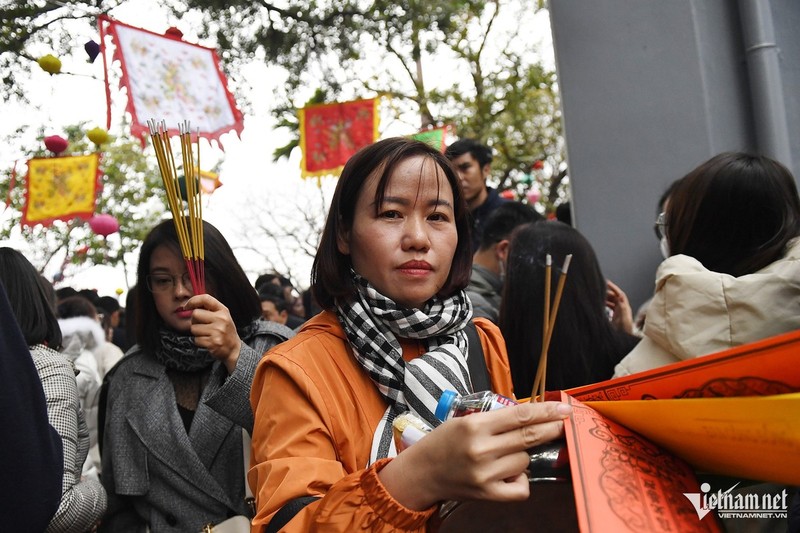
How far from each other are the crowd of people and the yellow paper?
0.44 feet

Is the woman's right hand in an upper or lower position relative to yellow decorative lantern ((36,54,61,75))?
lower

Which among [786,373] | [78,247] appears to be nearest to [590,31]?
[786,373]

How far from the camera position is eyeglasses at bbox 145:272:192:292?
99.3 inches

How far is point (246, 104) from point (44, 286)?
5111 millimetres

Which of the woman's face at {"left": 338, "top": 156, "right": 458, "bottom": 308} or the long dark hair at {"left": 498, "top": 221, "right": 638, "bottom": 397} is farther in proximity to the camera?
the long dark hair at {"left": 498, "top": 221, "right": 638, "bottom": 397}

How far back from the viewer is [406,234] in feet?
5.03

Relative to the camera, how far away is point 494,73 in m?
15.2

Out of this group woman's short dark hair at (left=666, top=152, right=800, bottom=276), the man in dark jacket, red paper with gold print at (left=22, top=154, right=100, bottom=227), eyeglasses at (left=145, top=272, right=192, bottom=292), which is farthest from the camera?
red paper with gold print at (left=22, top=154, right=100, bottom=227)

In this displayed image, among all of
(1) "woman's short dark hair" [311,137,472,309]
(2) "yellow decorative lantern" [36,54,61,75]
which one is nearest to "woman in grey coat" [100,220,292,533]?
(1) "woman's short dark hair" [311,137,472,309]

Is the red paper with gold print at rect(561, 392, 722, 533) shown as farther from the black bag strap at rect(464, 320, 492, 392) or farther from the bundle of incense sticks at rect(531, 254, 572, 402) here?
the black bag strap at rect(464, 320, 492, 392)

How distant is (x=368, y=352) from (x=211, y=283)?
121 cm

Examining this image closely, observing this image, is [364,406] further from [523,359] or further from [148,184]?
[148,184]

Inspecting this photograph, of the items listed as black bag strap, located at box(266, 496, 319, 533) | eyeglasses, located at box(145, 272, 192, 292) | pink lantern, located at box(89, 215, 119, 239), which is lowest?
black bag strap, located at box(266, 496, 319, 533)

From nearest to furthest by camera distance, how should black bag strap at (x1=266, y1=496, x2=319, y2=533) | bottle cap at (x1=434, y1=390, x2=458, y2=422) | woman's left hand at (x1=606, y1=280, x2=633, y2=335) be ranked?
bottle cap at (x1=434, y1=390, x2=458, y2=422)
black bag strap at (x1=266, y1=496, x2=319, y2=533)
woman's left hand at (x1=606, y1=280, x2=633, y2=335)
